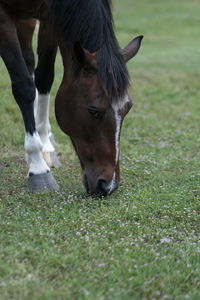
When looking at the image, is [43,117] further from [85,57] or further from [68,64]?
[85,57]

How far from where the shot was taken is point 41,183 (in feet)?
16.5

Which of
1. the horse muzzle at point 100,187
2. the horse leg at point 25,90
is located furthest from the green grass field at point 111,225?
the horse leg at point 25,90

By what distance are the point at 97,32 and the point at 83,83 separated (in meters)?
0.41

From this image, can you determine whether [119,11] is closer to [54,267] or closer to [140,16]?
[140,16]

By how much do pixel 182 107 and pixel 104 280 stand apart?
7193mm

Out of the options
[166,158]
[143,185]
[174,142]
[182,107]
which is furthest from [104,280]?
[182,107]

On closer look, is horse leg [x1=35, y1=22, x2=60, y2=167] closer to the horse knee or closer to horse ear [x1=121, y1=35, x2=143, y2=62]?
the horse knee

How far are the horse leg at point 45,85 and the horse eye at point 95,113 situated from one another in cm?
136

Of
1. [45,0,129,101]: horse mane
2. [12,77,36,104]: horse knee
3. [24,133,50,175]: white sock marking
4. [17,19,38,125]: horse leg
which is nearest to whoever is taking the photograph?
[45,0,129,101]: horse mane

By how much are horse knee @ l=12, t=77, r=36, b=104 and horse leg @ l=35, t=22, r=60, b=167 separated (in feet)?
2.53

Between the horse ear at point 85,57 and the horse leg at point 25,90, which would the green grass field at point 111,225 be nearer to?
the horse leg at point 25,90

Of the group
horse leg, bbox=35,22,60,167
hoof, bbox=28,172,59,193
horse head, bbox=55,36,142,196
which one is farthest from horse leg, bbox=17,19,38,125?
hoof, bbox=28,172,59,193

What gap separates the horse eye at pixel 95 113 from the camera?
456 cm

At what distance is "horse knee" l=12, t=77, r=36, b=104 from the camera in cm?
505
